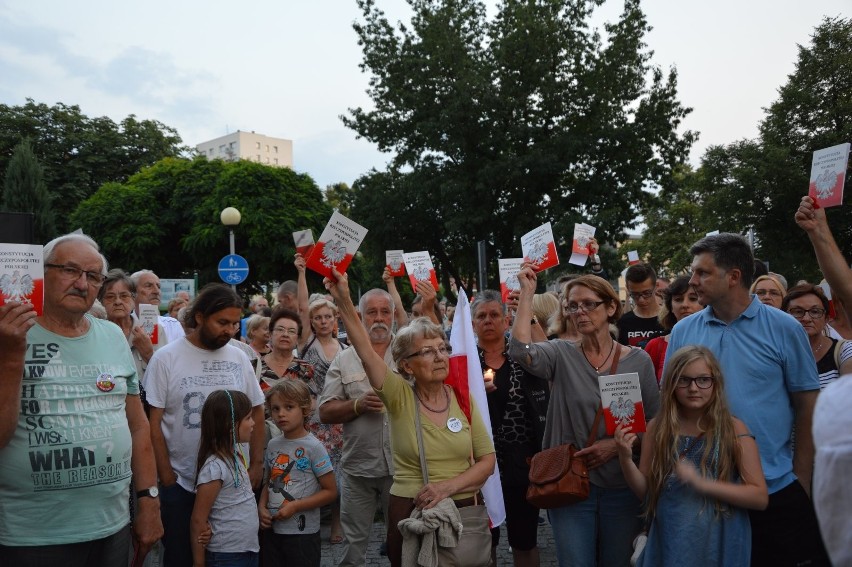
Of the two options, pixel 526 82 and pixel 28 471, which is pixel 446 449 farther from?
pixel 526 82

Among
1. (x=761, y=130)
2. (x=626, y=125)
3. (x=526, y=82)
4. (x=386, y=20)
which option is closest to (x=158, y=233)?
(x=386, y=20)

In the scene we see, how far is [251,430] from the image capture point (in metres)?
4.37

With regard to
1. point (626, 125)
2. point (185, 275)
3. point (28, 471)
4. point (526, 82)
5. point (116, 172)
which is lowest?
point (28, 471)

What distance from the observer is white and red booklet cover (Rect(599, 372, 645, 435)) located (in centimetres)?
357

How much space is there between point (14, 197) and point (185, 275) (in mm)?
13857

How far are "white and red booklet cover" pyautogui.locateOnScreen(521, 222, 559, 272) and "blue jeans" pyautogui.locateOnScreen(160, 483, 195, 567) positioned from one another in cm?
298

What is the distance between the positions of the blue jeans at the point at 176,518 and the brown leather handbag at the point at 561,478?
1.97m

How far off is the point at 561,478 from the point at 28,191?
43.2 m

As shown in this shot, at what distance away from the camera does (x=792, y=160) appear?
2880cm

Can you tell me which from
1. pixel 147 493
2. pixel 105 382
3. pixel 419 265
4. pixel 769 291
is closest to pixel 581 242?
pixel 419 265

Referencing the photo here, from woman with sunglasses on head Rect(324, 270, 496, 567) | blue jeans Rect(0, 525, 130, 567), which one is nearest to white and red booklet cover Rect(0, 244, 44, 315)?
blue jeans Rect(0, 525, 130, 567)

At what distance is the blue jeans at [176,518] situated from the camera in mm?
4059

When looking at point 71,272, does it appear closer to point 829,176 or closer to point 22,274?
point 22,274

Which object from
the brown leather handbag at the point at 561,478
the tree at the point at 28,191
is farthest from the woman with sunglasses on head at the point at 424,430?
the tree at the point at 28,191
